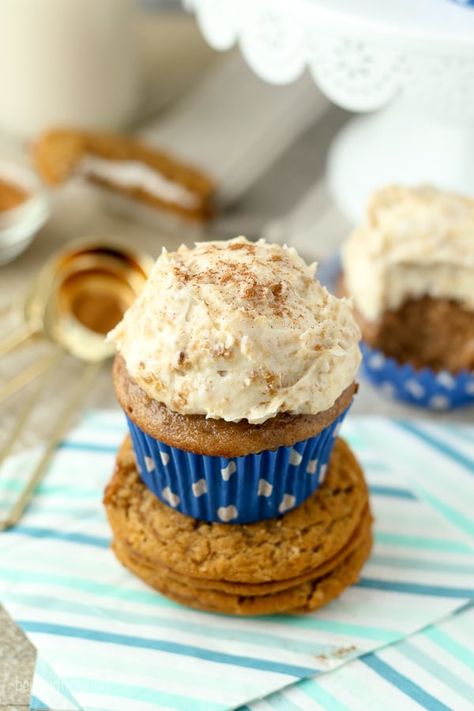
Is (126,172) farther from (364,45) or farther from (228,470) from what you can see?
(228,470)

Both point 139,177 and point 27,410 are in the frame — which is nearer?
point 27,410

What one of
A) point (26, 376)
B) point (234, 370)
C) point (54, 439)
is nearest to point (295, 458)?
point (234, 370)

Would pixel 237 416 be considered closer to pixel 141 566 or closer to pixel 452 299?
pixel 141 566

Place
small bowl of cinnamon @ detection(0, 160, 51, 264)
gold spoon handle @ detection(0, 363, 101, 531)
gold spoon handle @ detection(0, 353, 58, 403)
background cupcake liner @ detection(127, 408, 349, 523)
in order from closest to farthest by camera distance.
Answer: background cupcake liner @ detection(127, 408, 349, 523), gold spoon handle @ detection(0, 363, 101, 531), gold spoon handle @ detection(0, 353, 58, 403), small bowl of cinnamon @ detection(0, 160, 51, 264)

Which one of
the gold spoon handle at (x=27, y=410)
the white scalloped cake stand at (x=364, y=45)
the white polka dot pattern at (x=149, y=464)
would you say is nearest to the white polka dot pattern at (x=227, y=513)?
the white polka dot pattern at (x=149, y=464)

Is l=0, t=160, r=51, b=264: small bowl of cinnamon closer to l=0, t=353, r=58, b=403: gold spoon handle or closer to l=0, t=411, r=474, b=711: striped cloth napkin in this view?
l=0, t=353, r=58, b=403: gold spoon handle

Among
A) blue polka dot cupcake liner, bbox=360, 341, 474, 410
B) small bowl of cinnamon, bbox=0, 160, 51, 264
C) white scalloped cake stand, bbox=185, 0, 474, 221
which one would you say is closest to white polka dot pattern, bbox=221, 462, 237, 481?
blue polka dot cupcake liner, bbox=360, 341, 474, 410

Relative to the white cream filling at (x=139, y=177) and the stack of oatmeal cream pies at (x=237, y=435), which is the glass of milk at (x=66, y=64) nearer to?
the white cream filling at (x=139, y=177)
